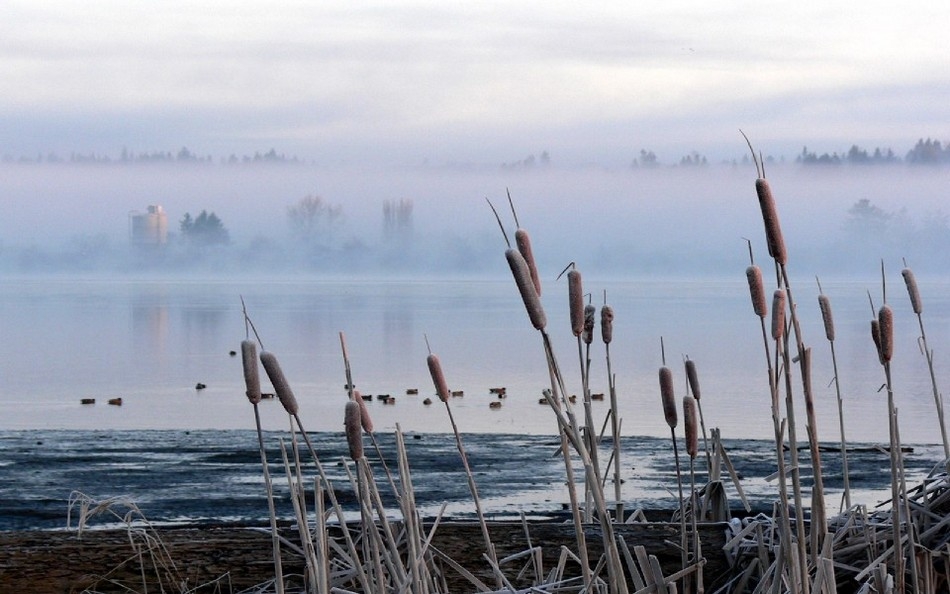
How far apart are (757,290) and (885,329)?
2.21 ft

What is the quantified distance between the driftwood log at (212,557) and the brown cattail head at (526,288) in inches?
85.9

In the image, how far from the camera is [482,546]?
4.13 meters

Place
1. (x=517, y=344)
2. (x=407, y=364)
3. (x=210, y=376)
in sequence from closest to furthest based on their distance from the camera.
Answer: (x=210, y=376)
(x=407, y=364)
(x=517, y=344)

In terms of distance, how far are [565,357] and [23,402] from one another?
1204 cm

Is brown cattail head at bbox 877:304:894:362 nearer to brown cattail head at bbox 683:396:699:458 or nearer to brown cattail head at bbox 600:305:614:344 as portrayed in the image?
brown cattail head at bbox 683:396:699:458

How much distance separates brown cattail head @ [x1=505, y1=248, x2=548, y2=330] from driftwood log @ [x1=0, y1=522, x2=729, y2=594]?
2181 mm

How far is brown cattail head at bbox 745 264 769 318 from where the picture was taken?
2.20 metres

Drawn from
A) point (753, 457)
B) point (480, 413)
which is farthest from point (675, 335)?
point (753, 457)

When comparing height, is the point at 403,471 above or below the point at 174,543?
above

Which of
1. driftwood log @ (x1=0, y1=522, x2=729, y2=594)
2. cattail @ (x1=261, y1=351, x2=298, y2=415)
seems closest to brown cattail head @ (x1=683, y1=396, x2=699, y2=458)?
cattail @ (x1=261, y1=351, x2=298, y2=415)

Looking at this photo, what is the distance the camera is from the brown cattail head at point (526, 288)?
192 cm

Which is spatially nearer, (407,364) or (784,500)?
(784,500)

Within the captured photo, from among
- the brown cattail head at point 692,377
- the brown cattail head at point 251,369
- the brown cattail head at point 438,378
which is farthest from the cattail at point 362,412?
Answer: the brown cattail head at point 692,377

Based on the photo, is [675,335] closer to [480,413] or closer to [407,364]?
[407,364]
